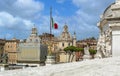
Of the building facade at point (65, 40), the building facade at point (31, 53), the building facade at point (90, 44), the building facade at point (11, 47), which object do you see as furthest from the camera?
the building facade at point (11, 47)

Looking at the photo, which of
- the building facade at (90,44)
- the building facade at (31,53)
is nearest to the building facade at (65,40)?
the building facade at (90,44)

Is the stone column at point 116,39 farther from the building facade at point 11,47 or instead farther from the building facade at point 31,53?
the building facade at point 11,47

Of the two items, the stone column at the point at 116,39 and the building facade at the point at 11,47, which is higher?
the building facade at the point at 11,47

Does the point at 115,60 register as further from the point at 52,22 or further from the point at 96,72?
the point at 52,22

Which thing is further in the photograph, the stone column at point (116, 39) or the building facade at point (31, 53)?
the building facade at point (31, 53)

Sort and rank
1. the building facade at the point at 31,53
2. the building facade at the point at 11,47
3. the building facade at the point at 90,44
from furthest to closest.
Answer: the building facade at the point at 11,47 → the building facade at the point at 90,44 → the building facade at the point at 31,53

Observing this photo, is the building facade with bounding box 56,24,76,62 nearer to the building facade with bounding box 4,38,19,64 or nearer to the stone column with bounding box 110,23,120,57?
the building facade with bounding box 4,38,19,64

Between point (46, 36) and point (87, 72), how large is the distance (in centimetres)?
11130

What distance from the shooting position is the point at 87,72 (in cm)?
676

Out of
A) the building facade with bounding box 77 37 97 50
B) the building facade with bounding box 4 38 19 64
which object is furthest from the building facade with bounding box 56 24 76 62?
the building facade with bounding box 4 38 19 64

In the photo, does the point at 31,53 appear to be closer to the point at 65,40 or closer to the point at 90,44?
the point at 65,40

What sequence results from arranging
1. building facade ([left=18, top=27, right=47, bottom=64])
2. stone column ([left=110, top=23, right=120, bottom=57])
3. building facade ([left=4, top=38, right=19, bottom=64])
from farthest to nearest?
1. building facade ([left=4, top=38, right=19, bottom=64])
2. building facade ([left=18, top=27, right=47, bottom=64])
3. stone column ([left=110, top=23, right=120, bottom=57])

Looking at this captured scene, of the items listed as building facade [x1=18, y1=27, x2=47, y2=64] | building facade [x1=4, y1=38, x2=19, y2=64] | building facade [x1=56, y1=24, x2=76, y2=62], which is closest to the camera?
building facade [x1=18, y1=27, x2=47, y2=64]

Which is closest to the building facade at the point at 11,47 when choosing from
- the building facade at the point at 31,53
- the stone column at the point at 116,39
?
the building facade at the point at 31,53
